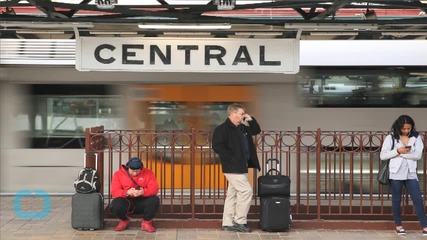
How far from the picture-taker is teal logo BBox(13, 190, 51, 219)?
8.61 m

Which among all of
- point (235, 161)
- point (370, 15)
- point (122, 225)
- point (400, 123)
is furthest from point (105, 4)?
point (400, 123)

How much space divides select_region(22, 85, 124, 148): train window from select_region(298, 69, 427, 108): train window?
3.33m

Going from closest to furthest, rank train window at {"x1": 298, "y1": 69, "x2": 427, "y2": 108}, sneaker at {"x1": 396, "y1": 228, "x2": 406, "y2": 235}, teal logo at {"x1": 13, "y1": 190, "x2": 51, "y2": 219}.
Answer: sneaker at {"x1": 396, "y1": 228, "x2": 406, "y2": 235} → teal logo at {"x1": 13, "y1": 190, "x2": 51, "y2": 219} → train window at {"x1": 298, "y1": 69, "x2": 427, "y2": 108}

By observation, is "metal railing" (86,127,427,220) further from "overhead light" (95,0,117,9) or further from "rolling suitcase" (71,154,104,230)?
"overhead light" (95,0,117,9)

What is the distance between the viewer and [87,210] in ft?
24.3

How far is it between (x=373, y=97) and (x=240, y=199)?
12.0 ft

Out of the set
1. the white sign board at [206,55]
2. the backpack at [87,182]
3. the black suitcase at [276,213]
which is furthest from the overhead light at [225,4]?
the backpack at [87,182]

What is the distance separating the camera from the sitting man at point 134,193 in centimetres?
732

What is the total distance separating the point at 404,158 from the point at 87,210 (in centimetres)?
406

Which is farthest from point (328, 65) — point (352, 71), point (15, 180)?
point (15, 180)

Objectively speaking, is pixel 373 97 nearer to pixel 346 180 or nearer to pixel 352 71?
pixel 352 71

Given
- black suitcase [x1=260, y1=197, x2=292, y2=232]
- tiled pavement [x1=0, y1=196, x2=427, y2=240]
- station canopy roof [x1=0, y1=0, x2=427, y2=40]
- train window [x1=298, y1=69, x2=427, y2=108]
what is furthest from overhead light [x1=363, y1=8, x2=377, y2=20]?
tiled pavement [x1=0, y1=196, x2=427, y2=240]

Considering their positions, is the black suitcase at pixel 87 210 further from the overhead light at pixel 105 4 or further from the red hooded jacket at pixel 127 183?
the overhead light at pixel 105 4

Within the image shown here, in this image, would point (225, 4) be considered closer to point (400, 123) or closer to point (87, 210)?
point (400, 123)
